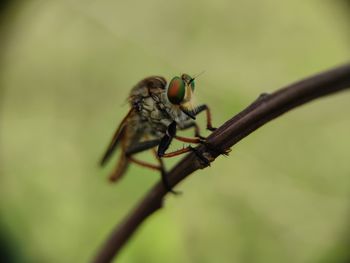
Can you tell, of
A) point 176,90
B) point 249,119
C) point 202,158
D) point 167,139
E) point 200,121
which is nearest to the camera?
point 249,119

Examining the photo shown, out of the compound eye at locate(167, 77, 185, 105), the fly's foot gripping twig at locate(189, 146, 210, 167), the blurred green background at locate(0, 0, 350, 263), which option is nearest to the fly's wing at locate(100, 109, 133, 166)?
the compound eye at locate(167, 77, 185, 105)

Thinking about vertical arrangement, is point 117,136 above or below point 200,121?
above

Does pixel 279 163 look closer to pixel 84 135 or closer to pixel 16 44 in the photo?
pixel 84 135

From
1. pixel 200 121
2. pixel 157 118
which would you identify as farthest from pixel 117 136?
pixel 200 121

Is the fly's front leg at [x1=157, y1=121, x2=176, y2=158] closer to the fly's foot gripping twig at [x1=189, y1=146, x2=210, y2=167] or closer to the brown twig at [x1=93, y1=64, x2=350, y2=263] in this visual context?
the brown twig at [x1=93, y1=64, x2=350, y2=263]

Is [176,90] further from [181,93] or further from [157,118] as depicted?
[157,118]

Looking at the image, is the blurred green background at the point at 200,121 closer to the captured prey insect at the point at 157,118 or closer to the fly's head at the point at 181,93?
the captured prey insect at the point at 157,118

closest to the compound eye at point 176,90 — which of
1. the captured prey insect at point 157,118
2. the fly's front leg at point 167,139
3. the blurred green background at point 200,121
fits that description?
the captured prey insect at point 157,118
